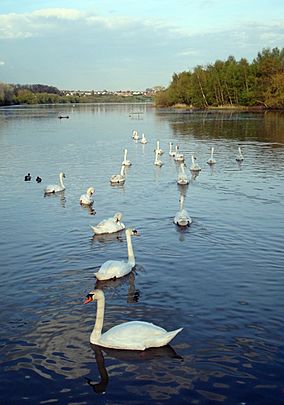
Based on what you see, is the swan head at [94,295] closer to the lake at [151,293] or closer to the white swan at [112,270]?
the lake at [151,293]

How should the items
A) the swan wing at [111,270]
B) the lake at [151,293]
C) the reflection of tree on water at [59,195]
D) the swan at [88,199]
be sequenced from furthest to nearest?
the reflection of tree on water at [59,195]
the swan at [88,199]
the swan wing at [111,270]
the lake at [151,293]

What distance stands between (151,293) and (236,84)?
120242mm

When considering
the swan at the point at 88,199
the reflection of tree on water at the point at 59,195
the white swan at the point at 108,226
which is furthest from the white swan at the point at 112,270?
the reflection of tree on water at the point at 59,195

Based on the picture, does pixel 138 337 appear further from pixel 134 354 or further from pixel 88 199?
pixel 88 199

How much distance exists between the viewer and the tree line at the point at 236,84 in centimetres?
11469

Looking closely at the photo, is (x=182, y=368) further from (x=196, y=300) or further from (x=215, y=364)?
(x=196, y=300)

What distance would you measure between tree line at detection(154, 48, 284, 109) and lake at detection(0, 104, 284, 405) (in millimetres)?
91849

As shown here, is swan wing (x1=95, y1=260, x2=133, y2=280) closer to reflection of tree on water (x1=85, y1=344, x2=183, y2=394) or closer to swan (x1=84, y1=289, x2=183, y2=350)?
reflection of tree on water (x1=85, y1=344, x2=183, y2=394)

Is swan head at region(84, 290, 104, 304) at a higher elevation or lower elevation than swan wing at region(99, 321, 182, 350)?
higher

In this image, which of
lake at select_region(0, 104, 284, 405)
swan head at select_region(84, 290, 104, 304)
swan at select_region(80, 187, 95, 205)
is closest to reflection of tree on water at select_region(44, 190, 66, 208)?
lake at select_region(0, 104, 284, 405)

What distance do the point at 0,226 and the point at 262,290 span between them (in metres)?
10.7

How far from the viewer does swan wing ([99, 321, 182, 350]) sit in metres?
9.66

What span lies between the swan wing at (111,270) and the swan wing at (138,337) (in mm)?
3490

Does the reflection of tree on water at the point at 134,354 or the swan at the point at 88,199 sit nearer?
the reflection of tree on water at the point at 134,354
